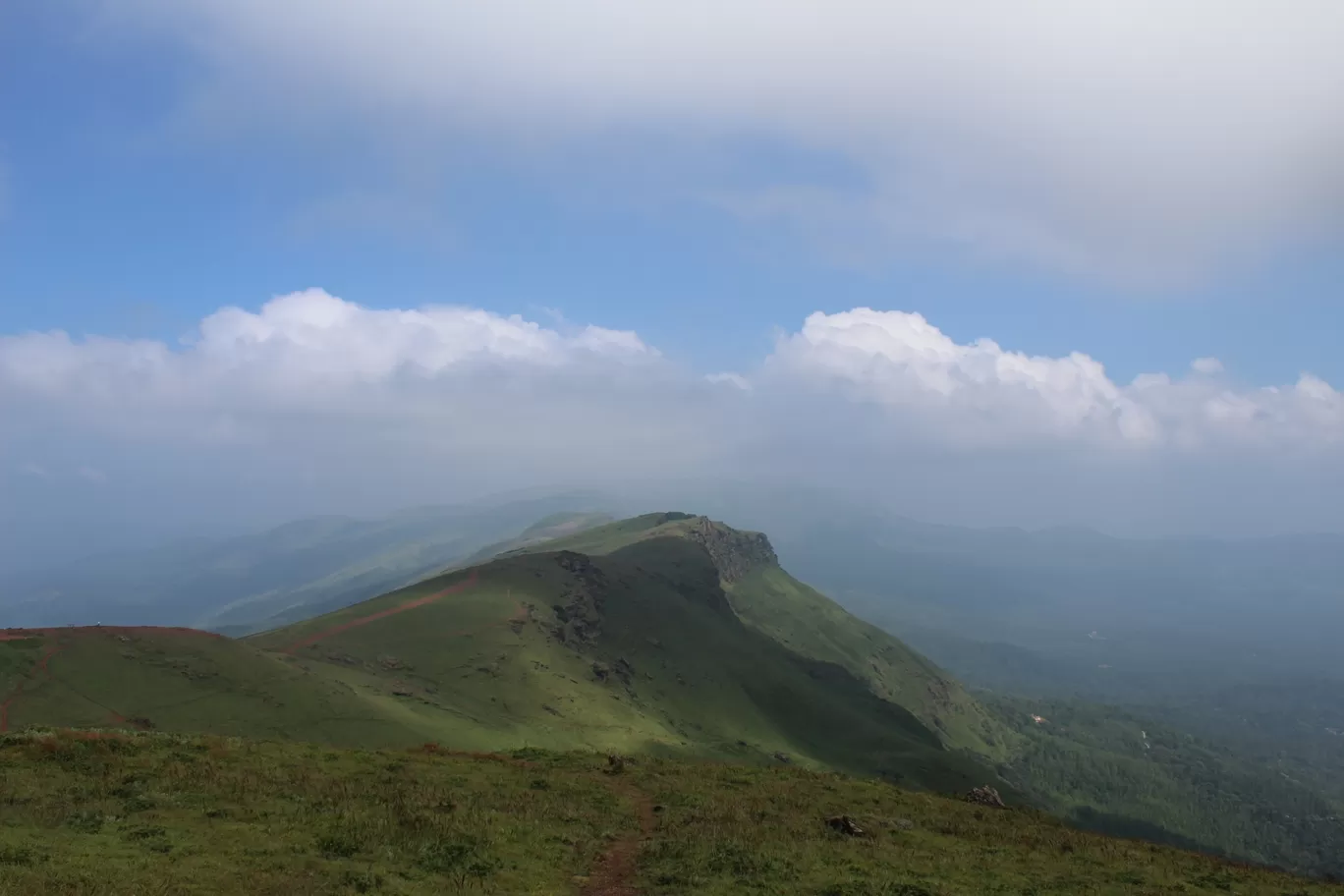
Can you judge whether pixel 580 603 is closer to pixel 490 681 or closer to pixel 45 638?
pixel 490 681

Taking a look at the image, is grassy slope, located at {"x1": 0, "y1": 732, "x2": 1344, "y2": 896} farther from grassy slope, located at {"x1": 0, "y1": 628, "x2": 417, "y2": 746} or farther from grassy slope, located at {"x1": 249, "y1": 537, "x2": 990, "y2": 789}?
grassy slope, located at {"x1": 249, "y1": 537, "x2": 990, "y2": 789}

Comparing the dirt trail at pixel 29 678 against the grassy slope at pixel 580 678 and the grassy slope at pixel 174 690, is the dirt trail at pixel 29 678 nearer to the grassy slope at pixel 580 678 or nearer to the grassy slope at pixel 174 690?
the grassy slope at pixel 174 690

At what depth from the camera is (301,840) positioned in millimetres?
28344

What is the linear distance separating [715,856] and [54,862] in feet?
78.8

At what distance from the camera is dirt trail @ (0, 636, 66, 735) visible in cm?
6225

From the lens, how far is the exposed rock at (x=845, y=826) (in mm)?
38469

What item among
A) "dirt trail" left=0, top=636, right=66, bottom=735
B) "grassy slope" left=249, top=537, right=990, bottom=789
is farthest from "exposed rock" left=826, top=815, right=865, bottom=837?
"dirt trail" left=0, top=636, right=66, bottom=735

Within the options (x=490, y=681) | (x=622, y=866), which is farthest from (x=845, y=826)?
(x=490, y=681)

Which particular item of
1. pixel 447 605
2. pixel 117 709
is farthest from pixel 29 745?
pixel 447 605

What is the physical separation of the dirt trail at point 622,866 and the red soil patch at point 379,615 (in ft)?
307

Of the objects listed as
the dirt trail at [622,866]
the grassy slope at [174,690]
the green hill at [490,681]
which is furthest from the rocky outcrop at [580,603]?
the dirt trail at [622,866]

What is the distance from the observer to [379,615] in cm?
13888

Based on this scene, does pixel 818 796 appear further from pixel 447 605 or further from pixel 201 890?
pixel 447 605

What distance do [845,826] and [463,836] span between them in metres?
20.9
